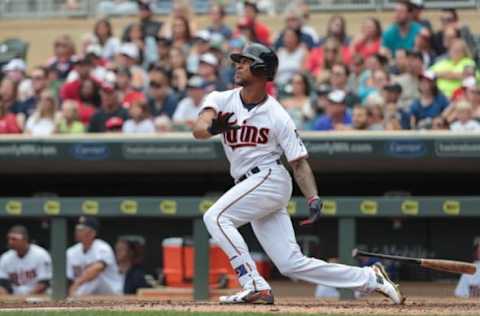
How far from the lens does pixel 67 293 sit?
10.8 meters

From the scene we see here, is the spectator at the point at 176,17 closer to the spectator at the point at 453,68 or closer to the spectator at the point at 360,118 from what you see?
the spectator at the point at 453,68

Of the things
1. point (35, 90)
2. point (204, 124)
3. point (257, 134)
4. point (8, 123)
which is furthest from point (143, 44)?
A: point (204, 124)

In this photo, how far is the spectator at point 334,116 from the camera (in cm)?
1139

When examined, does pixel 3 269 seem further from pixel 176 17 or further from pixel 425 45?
pixel 425 45

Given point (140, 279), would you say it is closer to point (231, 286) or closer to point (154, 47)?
point (231, 286)

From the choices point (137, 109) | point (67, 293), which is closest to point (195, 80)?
point (137, 109)

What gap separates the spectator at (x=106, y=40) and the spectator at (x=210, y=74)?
2012 mm

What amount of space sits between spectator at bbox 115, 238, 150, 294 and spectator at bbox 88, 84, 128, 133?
3.73 ft

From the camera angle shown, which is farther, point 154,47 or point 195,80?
point 154,47

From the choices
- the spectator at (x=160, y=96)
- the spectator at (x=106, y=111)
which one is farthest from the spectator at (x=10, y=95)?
the spectator at (x=160, y=96)

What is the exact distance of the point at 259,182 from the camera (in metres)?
7.56

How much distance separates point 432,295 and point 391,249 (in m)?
1.16

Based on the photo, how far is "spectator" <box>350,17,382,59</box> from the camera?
12992 mm

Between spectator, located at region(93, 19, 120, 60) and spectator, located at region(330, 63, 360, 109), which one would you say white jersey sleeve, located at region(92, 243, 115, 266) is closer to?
spectator, located at region(330, 63, 360, 109)
